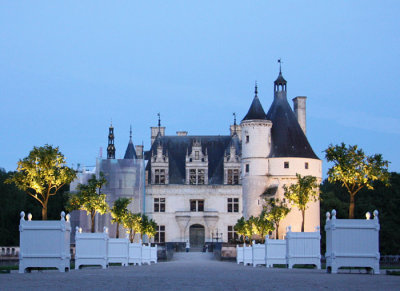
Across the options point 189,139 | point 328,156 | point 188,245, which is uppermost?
point 189,139

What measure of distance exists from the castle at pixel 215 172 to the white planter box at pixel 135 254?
97.6 feet

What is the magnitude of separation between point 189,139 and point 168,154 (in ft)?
10.7

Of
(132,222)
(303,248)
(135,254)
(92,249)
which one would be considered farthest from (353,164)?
(132,222)

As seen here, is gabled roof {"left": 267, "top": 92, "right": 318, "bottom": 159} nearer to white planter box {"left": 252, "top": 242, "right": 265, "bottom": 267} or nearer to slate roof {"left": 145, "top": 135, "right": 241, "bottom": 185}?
slate roof {"left": 145, "top": 135, "right": 241, "bottom": 185}

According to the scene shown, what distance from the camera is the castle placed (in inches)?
2645

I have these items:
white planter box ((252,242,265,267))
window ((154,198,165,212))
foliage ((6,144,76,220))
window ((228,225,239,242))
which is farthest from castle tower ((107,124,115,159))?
foliage ((6,144,76,220))

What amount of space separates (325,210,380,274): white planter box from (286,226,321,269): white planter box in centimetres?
603

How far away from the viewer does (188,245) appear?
7562cm

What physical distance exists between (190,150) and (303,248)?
53445mm

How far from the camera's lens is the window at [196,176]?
78.8 metres

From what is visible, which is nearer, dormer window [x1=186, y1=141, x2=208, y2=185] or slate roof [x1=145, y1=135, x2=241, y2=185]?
dormer window [x1=186, y1=141, x2=208, y2=185]

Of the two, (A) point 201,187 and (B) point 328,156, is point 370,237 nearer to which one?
(B) point 328,156

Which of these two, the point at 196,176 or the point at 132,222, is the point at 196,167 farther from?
the point at 132,222

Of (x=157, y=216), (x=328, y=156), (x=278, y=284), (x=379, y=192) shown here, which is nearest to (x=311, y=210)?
(x=379, y=192)
